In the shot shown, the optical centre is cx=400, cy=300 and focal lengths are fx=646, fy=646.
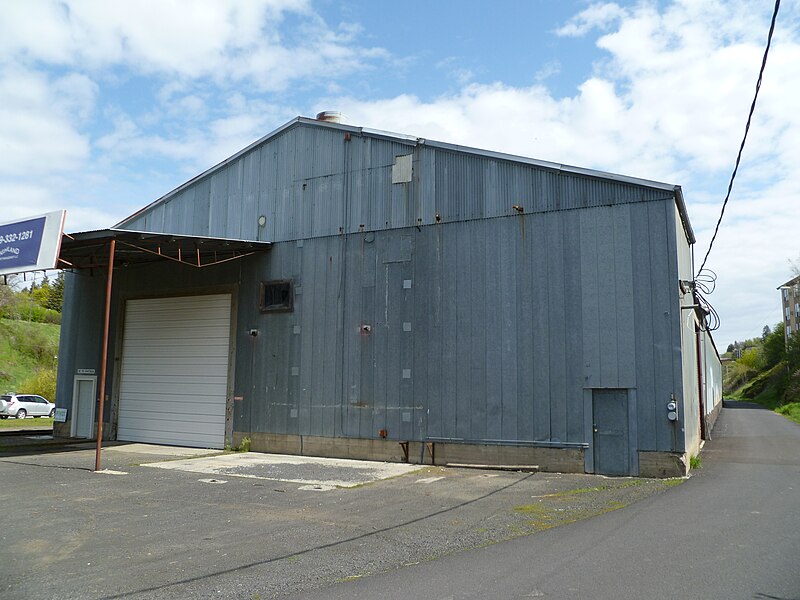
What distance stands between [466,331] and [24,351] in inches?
2018

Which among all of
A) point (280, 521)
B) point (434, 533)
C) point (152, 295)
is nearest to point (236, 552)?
point (280, 521)

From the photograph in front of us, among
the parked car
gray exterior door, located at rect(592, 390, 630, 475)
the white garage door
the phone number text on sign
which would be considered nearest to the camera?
gray exterior door, located at rect(592, 390, 630, 475)

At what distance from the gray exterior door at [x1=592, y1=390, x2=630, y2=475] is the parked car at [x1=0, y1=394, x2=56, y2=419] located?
31600 millimetres

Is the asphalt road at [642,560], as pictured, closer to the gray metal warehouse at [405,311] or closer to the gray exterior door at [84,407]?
the gray metal warehouse at [405,311]

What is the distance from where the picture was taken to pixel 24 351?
179 feet

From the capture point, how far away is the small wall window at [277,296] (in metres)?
18.5

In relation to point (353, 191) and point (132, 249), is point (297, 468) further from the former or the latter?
point (132, 249)

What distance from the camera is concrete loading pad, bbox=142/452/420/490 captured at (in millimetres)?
13430

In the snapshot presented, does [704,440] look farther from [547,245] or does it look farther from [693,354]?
[547,245]

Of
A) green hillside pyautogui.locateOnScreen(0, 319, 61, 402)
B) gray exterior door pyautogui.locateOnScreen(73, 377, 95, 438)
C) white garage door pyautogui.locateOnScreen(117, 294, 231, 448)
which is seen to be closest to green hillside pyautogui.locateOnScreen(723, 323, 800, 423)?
white garage door pyautogui.locateOnScreen(117, 294, 231, 448)

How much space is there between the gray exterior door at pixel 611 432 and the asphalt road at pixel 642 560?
2818 millimetres

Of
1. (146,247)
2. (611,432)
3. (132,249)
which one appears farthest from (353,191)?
(611,432)

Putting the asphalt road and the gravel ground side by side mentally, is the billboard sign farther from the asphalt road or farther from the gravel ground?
the asphalt road

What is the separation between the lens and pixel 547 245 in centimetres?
1513
